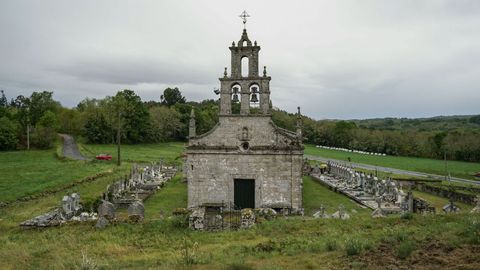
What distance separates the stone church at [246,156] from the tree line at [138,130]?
34.1 meters

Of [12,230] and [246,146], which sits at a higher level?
[246,146]

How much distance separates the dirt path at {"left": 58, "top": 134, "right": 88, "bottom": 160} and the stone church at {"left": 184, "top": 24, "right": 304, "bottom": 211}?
37650 mm

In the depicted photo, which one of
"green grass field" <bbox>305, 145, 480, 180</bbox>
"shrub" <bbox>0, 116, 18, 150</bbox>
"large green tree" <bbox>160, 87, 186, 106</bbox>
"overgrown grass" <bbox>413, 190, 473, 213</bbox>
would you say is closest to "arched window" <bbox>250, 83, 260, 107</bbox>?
"overgrown grass" <bbox>413, 190, 473, 213</bbox>

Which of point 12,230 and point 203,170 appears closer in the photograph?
point 12,230

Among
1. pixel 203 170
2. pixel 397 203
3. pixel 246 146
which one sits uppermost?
pixel 246 146

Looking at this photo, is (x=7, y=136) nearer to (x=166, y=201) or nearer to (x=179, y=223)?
(x=166, y=201)

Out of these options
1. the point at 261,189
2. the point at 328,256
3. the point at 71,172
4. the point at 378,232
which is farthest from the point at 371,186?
the point at 71,172

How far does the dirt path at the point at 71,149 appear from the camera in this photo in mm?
56491

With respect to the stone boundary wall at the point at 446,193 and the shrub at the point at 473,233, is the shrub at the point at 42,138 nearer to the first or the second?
the stone boundary wall at the point at 446,193

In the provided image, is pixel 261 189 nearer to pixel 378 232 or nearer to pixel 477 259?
pixel 378 232

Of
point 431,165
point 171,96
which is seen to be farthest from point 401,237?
point 171,96

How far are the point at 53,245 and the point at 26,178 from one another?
25.0 meters

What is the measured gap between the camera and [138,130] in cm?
7669

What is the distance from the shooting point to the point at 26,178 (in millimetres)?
34750
